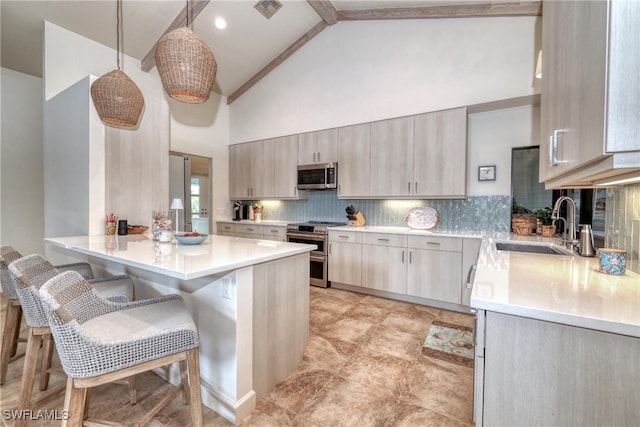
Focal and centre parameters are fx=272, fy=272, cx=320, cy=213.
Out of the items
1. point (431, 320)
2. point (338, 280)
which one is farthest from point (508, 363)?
point (338, 280)

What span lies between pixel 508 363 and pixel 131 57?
5357mm

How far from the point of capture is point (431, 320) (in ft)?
9.54

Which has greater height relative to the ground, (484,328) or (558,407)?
(484,328)

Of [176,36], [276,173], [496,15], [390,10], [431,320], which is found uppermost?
[390,10]

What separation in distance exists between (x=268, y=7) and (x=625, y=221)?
4.30m

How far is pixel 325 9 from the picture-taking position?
3.85m

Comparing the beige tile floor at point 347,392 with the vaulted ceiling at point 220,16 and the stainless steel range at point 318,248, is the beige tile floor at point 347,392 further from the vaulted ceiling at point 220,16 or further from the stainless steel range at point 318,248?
the vaulted ceiling at point 220,16

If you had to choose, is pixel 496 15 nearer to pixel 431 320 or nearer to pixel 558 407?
pixel 431 320

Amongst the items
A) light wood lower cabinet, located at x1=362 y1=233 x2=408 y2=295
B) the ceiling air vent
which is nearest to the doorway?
the ceiling air vent

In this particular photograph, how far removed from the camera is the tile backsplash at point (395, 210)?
340 cm

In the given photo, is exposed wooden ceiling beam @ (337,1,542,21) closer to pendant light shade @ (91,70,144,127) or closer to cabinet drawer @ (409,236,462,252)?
cabinet drawer @ (409,236,462,252)

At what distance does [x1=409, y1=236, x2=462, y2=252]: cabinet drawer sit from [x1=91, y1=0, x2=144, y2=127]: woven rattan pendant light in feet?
10.5

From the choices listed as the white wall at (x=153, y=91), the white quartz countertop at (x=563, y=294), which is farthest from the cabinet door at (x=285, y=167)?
the white quartz countertop at (x=563, y=294)

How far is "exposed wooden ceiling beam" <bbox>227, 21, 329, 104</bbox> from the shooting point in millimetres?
4340
